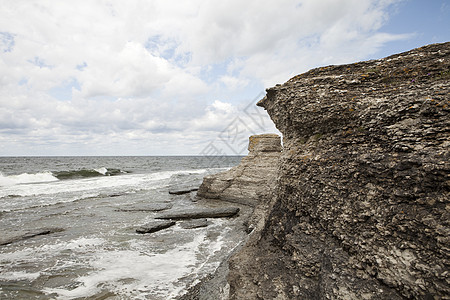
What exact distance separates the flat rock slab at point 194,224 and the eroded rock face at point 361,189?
22.7 feet

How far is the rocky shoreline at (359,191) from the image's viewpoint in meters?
3.03

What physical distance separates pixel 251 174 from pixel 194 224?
6284 mm

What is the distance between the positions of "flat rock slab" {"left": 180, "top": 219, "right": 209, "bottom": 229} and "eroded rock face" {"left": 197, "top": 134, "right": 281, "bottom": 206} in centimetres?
470

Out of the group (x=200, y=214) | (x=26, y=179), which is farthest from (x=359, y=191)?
(x=26, y=179)

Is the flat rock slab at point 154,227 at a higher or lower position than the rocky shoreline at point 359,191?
lower

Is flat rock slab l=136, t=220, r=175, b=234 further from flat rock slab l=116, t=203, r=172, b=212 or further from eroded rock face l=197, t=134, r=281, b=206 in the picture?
eroded rock face l=197, t=134, r=281, b=206

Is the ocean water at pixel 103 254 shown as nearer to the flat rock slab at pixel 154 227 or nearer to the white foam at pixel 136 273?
the white foam at pixel 136 273

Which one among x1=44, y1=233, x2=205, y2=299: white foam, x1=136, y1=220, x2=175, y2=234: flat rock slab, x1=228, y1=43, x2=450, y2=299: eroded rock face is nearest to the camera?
x1=228, y1=43, x2=450, y2=299: eroded rock face

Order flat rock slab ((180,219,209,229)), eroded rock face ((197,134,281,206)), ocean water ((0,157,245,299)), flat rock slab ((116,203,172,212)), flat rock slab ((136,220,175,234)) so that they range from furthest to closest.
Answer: eroded rock face ((197,134,281,206)) < flat rock slab ((116,203,172,212)) < flat rock slab ((180,219,209,229)) < flat rock slab ((136,220,175,234)) < ocean water ((0,157,245,299))

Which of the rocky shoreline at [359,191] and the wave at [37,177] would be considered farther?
the wave at [37,177]

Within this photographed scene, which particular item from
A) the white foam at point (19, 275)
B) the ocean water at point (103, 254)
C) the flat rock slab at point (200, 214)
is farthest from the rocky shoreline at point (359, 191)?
the flat rock slab at point (200, 214)

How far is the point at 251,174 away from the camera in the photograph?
17047mm

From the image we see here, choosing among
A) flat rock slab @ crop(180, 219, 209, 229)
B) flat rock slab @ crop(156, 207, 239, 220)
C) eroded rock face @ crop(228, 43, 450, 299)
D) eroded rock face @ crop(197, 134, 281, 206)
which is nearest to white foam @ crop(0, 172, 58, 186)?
eroded rock face @ crop(197, 134, 281, 206)

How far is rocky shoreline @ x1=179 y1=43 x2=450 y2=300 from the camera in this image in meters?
3.03
